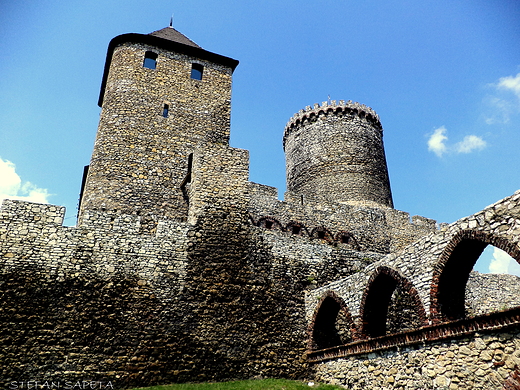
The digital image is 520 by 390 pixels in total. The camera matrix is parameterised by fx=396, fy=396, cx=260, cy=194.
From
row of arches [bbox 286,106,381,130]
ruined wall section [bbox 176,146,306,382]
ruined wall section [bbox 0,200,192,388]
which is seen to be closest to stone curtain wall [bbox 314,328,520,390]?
ruined wall section [bbox 176,146,306,382]

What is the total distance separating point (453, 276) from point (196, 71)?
14496mm

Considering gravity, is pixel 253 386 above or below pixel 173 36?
below

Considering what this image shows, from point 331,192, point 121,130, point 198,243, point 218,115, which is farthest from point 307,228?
point 121,130

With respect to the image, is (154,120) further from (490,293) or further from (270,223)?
(490,293)

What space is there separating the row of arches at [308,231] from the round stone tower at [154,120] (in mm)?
4224

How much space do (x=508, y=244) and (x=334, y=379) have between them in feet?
18.9

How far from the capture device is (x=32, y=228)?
1045 centimetres

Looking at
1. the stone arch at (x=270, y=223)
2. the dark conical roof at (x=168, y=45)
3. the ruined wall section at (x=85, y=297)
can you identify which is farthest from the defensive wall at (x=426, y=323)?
the dark conical roof at (x=168, y=45)

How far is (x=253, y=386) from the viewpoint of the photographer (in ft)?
31.5

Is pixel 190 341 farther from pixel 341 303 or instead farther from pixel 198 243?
pixel 341 303

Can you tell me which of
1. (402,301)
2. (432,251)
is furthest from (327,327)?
(432,251)

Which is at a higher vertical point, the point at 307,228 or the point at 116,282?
the point at 307,228

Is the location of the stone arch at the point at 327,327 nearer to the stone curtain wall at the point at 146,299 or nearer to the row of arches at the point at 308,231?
the stone curtain wall at the point at 146,299

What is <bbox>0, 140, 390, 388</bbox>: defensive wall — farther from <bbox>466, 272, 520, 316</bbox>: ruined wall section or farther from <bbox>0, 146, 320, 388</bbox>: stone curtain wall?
<bbox>466, 272, 520, 316</bbox>: ruined wall section
